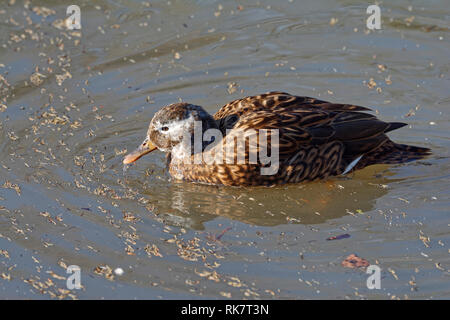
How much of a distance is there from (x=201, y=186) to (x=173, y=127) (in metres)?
0.76

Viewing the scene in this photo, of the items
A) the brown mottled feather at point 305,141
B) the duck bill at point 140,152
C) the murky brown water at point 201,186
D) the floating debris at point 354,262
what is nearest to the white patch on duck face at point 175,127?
the duck bill at point 140,152

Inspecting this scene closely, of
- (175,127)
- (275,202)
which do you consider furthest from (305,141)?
(175,127)

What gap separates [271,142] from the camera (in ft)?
26.6

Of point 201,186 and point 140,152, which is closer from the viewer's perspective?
point 201,186

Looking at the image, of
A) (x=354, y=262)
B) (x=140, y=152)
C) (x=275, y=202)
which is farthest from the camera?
(x=140, y=152)

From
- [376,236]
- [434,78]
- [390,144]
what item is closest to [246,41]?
[434,78]

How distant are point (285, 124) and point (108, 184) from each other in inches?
81.3

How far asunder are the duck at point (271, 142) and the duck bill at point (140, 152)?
0.04 feet

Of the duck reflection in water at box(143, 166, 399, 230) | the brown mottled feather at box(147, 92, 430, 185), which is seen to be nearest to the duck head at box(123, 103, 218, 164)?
the brown mottled feather at box(147, 92, 430, 185)

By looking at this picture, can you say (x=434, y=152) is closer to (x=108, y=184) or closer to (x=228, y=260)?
(x=228, y=260)

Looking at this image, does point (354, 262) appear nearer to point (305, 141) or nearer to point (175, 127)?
point (305, 141)

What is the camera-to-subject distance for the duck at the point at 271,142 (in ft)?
26.7

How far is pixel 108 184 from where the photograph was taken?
8.34 metres

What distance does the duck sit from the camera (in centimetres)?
815
